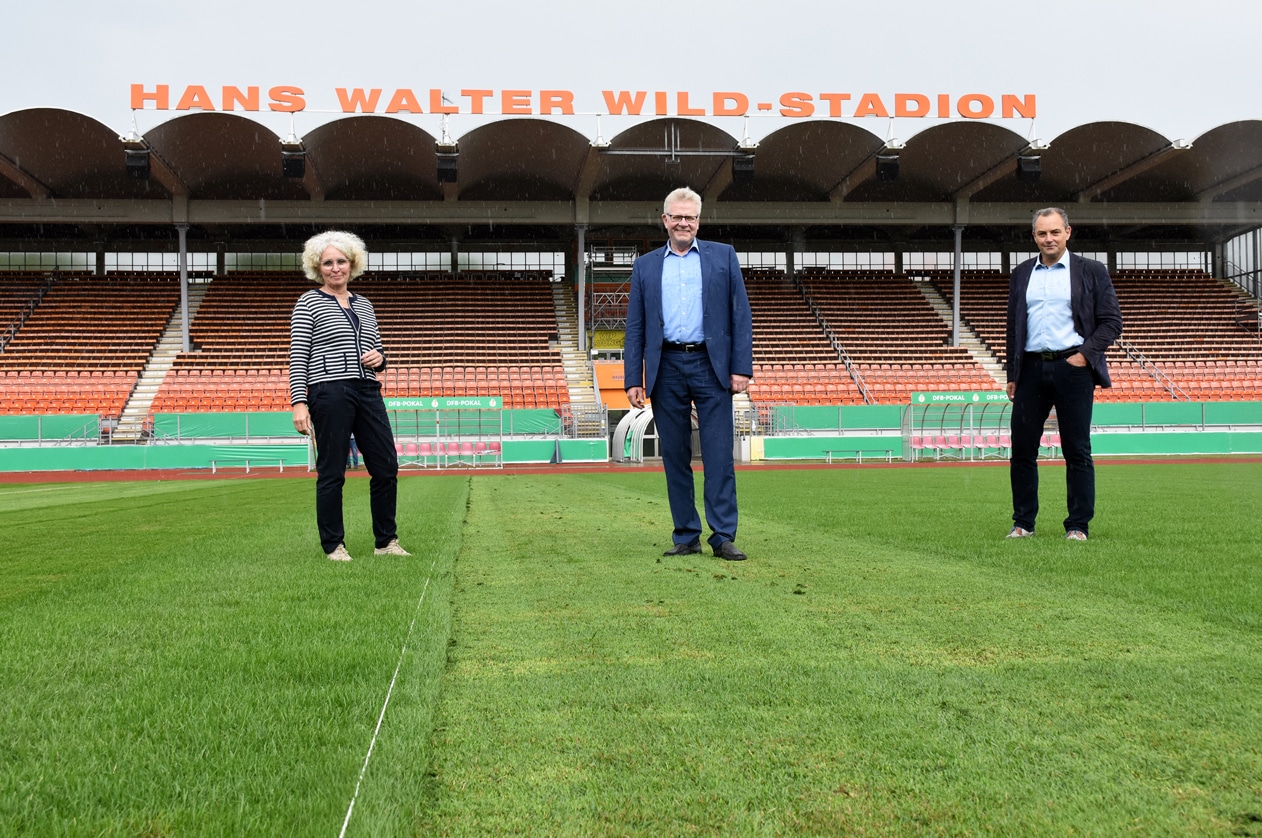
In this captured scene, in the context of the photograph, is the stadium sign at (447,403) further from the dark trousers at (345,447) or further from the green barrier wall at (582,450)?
the dark trousers at (345,447)

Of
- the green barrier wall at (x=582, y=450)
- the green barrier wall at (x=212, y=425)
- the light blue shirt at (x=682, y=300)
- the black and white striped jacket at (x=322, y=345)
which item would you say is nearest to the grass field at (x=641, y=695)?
the black and white striped jacket at (x=322, y=345)

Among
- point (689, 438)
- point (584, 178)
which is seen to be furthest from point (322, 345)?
point (584, 178)

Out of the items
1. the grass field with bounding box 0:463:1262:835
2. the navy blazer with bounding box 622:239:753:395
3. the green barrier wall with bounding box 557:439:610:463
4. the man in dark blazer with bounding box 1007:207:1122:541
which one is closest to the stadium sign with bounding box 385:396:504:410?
the green barrier wall with bounding box 557:439:610:463

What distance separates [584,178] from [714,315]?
3005 cm

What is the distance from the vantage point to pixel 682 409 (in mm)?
5434

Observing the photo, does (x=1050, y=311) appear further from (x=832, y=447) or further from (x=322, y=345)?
(x=832, y=447)

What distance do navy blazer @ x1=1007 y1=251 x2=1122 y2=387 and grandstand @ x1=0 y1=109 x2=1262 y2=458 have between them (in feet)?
70.2

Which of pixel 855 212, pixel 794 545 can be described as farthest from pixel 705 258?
pixel 855 212

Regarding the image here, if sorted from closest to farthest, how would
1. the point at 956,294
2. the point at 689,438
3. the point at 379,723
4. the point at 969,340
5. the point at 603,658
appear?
the point at 379,723
the point at 603,658
the point at 689,438
the point at 956,294
the point at 969,340

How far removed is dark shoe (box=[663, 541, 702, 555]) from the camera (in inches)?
199

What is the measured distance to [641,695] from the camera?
88.7 inches

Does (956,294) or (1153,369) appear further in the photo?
(956,294)

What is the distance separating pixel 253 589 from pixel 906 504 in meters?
6.00

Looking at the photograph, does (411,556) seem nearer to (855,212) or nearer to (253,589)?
(253,589)
